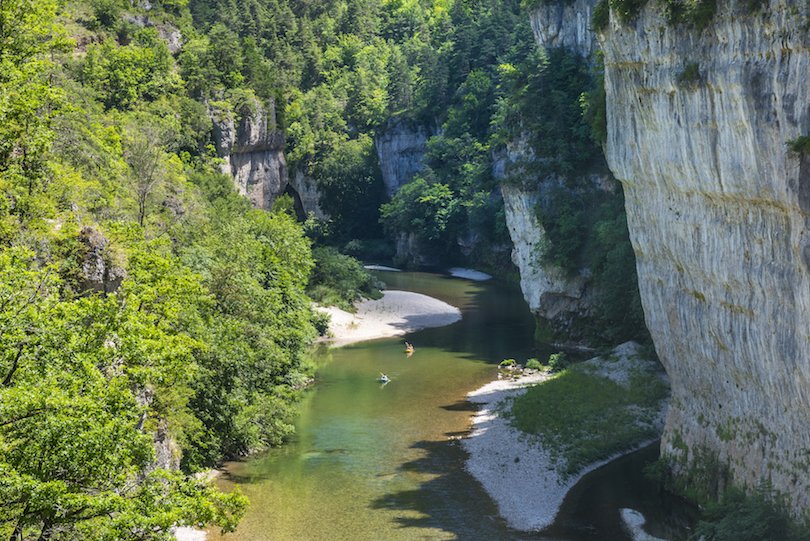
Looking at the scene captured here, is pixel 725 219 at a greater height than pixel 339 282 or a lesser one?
greater

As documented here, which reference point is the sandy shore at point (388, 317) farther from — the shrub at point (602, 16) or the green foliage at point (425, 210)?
the shrub at point (602, 16)

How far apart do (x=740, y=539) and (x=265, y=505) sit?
51.8 feet

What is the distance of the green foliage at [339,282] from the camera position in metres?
73.1

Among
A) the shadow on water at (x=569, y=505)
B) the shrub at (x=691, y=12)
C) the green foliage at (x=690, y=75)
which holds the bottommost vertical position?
the shadow on water at (x=569, y=505)

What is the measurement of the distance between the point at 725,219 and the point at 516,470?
13702 mm

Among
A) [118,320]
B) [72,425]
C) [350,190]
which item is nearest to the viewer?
[72,425]

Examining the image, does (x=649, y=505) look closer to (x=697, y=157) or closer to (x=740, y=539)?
(x=740, y=539)

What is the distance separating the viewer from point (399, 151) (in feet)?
373

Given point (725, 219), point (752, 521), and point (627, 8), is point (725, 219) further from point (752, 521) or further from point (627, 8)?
point (752, 521)

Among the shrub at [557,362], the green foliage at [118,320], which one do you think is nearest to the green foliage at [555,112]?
the shrub at [557,362]

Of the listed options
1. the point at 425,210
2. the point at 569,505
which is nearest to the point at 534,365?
the point at 569,505

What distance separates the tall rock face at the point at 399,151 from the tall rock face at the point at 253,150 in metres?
13.4

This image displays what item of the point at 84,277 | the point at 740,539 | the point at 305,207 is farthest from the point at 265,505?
the point at 305,207

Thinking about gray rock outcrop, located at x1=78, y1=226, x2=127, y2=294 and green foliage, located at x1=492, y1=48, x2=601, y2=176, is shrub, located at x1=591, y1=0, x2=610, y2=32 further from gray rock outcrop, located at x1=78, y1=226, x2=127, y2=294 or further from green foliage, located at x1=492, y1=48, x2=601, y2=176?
green foliage, located at x1=492, y1=48, x2=601, y2=176
